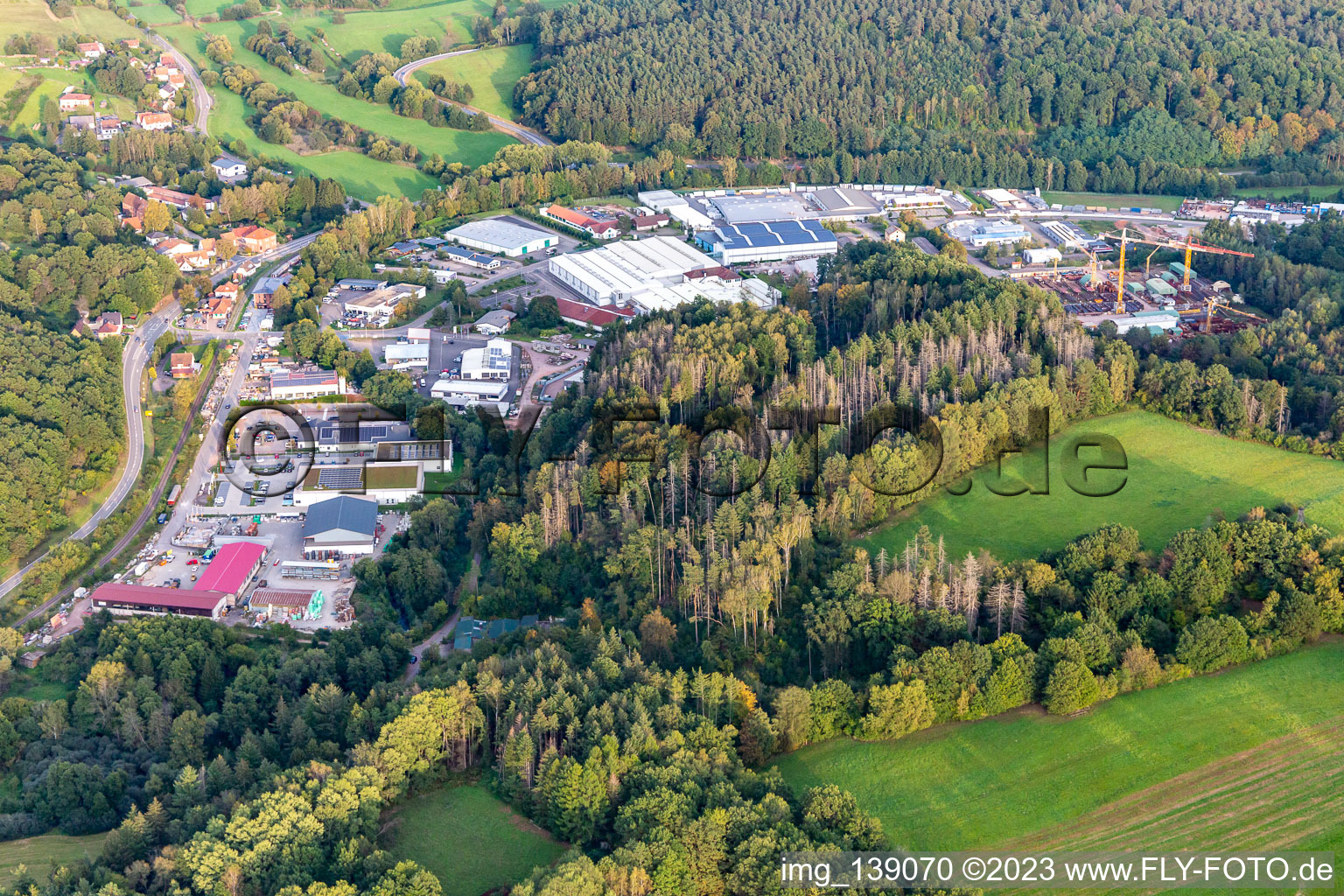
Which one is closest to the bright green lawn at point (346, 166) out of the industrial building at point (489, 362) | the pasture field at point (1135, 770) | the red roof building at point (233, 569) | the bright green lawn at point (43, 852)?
the industrial building at point (489, 362)

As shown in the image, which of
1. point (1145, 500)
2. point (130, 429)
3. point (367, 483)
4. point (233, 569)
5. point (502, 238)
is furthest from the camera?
point (502, 238)

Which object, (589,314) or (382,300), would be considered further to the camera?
(382,300)

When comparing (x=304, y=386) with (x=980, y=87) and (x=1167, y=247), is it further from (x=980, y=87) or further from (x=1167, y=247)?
(x=980, y=87)

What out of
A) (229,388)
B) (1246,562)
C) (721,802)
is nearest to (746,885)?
(721,802)

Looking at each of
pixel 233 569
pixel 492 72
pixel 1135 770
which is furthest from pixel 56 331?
pixel 1135 770

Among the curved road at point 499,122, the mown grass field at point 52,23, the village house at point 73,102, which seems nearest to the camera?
the village house at point 73,102

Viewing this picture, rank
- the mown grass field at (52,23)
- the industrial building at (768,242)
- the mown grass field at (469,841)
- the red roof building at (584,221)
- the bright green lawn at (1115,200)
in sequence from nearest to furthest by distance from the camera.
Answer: the mown grass field at (469,841)
the industrial building at (768,242)
the red roof building at (584,221)
the bright green lawn at (1115,200)
the mown grass field at (52,23)

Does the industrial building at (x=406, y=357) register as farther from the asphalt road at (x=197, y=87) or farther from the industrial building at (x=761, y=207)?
the asphalt road at (x=197, y=87)
